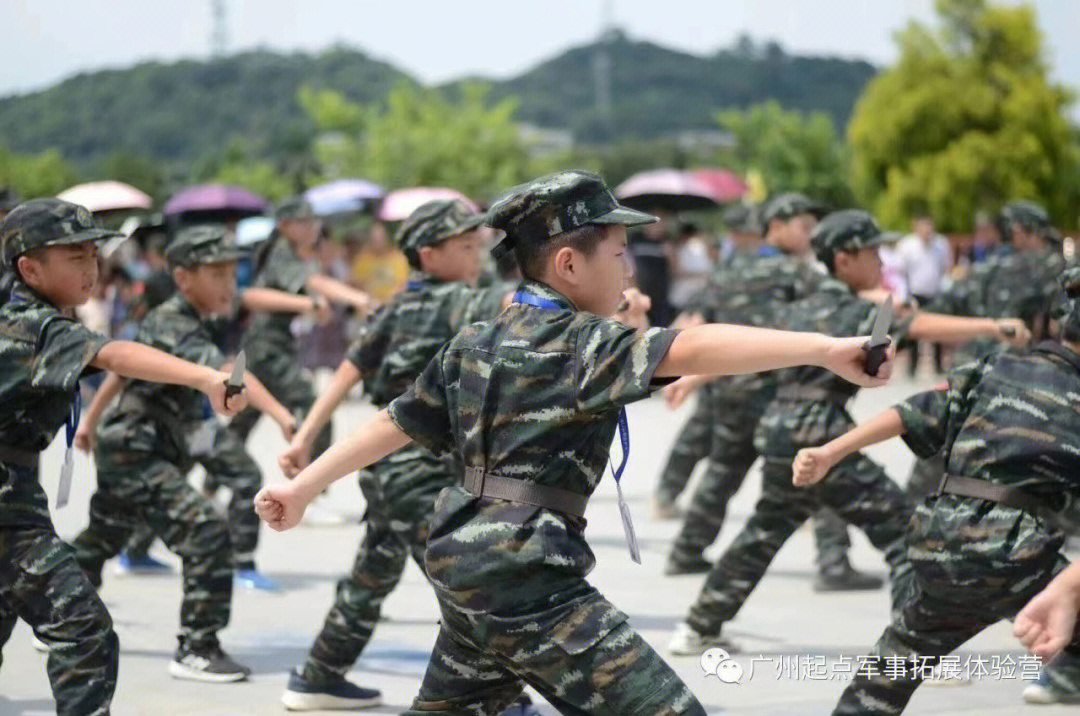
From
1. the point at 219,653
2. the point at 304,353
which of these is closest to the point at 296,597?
the point at 219,653

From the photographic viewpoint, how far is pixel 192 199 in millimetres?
18609

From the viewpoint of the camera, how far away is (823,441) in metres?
7.43

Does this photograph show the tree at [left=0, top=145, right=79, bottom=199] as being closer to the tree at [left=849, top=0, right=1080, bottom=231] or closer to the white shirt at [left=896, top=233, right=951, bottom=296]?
the tree at [left=849, top=0, right=1080, bottom=231]

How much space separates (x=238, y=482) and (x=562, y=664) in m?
5.26

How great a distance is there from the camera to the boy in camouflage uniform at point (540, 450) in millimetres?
3910

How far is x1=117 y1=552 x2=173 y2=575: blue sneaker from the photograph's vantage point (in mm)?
9672

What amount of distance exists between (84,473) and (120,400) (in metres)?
6.96

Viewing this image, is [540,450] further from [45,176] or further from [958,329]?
[45,176]

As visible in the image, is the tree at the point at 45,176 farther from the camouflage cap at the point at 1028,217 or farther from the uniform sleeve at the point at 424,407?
the uniform sleeve at the point at 424,407

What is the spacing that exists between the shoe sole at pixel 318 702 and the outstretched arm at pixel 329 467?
2377 millimetres

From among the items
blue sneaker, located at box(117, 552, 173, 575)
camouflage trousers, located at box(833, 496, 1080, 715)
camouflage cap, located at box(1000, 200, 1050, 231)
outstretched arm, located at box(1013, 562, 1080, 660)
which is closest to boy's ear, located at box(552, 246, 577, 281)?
outstretched arm, located at box(1013, 562, 1080, 660)

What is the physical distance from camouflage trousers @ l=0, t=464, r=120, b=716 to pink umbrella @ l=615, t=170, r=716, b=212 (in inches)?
586

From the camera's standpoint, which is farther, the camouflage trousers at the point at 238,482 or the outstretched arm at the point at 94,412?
the camouflage trousers at the point at 238,482

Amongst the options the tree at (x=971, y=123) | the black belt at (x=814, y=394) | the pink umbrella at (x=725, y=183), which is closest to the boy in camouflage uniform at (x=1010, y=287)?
the black belt at (x=814, y=394)
